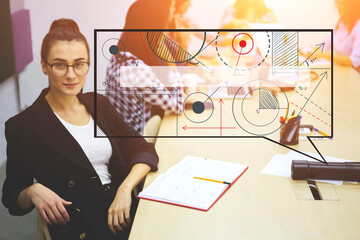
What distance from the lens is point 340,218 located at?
4.65ft

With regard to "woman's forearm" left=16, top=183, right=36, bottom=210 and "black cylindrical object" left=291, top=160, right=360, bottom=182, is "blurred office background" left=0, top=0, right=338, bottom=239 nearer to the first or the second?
"woman's forearm" left=16, top=183, right=36, bottom=210

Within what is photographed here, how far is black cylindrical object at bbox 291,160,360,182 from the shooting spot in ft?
5.41

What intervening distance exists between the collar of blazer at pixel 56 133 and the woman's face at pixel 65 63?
0.09 m

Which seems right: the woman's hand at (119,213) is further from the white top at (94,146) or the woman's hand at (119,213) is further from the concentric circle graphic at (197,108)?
the concentric circle graphic at (197,108)

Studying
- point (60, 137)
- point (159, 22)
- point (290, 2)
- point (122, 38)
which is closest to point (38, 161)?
point (60, 137)

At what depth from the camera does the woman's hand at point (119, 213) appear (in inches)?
66.3

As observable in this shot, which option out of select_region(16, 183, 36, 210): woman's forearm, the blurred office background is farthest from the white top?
the blurred office background

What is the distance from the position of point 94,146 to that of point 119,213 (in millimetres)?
313

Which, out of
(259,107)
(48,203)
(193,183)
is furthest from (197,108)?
(48,203)

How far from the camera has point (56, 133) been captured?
71.9 inches

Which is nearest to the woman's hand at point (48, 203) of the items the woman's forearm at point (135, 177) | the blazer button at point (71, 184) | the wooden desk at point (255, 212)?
the blazer button at point (71, 184)

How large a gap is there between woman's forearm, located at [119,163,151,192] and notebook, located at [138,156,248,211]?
9 cm

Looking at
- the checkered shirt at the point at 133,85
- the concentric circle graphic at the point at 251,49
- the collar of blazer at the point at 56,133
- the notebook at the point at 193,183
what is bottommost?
the notebook at the point at 193,183

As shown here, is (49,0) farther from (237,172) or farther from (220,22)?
(237,172)
